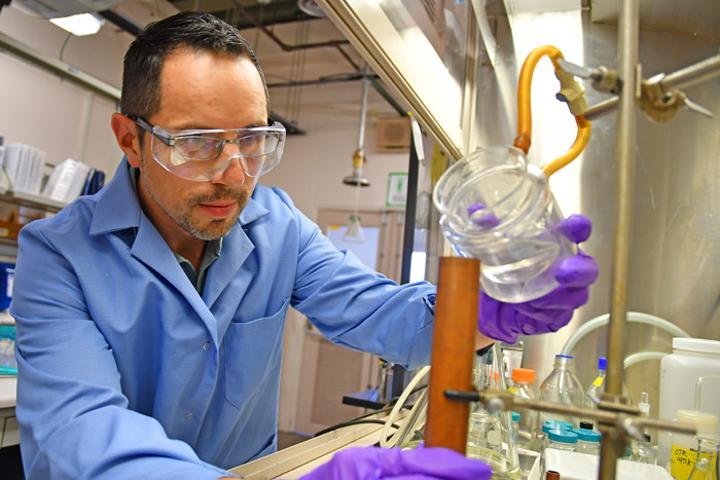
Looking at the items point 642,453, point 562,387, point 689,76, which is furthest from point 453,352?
point 562,387

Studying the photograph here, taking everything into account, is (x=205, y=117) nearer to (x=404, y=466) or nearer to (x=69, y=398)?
(x=69, y=398)

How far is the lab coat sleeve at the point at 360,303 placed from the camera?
1.08 meters

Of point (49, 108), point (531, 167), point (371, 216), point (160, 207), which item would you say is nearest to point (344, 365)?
point (371, 216)

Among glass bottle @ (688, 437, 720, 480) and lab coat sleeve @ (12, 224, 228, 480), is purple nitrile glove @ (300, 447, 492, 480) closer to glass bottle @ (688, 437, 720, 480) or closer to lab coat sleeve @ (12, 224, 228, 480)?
lab coat sleeve @ (12, 224, 228, 480)

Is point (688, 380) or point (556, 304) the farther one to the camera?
point (688, 380)

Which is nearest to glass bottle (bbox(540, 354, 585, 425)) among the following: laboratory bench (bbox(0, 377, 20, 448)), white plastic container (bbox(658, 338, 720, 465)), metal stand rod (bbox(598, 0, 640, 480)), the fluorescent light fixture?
white plastic container (bbox(658, 338, 720, 465))

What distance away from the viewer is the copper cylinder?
0.50 metres

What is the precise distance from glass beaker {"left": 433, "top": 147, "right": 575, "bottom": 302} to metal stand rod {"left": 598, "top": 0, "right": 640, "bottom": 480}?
0.09 meters

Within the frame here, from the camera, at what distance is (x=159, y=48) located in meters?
1.01

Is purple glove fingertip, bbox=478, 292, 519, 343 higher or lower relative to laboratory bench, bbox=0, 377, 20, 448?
higher

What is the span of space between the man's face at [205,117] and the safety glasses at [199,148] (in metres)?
0.01

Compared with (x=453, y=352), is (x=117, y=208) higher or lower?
higher

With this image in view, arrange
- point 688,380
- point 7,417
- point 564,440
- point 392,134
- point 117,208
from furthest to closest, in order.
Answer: point 392,134 < point 7,417 < point 688,380 < point 564,440 < point 117,208

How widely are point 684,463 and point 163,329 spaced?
1.12 m
